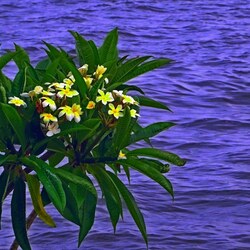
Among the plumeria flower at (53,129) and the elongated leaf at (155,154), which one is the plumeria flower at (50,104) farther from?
the elongated leaf at (155,154)

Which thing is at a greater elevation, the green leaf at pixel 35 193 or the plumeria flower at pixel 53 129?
the plumeria flower at pixel 53 129

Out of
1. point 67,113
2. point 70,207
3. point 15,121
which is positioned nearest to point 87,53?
point 67,113

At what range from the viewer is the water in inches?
222

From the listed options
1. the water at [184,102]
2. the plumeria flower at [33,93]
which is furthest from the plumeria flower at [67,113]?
the water at [184,102]

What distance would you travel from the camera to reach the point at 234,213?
6.07 m

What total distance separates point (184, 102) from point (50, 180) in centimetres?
631

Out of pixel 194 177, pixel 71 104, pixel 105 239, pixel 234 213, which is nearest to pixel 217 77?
pixel 194 177

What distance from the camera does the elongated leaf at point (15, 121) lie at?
321 centimetres

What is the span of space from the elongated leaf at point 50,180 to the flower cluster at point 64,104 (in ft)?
0.39

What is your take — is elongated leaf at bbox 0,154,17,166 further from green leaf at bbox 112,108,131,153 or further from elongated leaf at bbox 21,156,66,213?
green leaf at bbox 112,108,131,153

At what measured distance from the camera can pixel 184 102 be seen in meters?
9.45

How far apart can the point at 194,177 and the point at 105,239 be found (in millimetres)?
1492

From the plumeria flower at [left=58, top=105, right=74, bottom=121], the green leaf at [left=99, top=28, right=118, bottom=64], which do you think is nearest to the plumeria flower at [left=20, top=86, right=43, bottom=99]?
the plumeria flower at [left=58, top=105, right=74, bottom=121]

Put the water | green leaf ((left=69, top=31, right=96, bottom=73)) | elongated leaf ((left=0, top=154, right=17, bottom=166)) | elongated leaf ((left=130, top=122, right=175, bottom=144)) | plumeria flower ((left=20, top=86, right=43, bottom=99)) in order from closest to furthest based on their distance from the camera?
elongated leaf ((left=0, top=154, right=17, bottom=166))
plumeria flower ((left=20, top=86, right=43, bottom=99))
elongated leaf ((left=130, top=122, right=175, bottom=144))
green leaf ((left=69, top=31, right=96, bottom=73))
the water
